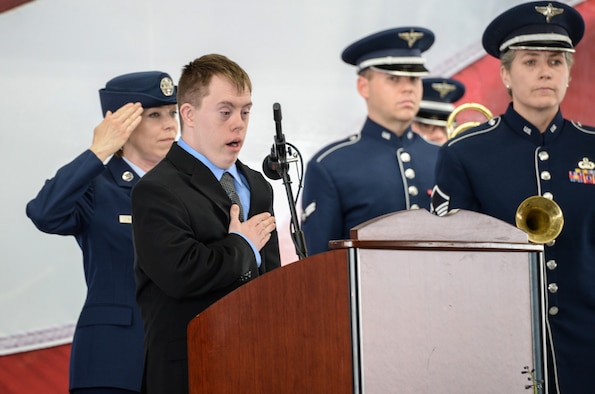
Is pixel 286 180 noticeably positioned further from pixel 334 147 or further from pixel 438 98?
Result: pixel 438 98

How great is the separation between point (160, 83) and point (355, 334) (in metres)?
1.82

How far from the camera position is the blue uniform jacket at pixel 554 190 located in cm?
292

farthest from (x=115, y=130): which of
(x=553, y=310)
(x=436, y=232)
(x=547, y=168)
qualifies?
(x=436, y=232)

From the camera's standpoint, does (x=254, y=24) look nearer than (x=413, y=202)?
No

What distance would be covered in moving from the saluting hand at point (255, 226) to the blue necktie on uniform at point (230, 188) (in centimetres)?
7

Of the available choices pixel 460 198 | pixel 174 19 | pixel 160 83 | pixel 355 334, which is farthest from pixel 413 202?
pixel 355 334

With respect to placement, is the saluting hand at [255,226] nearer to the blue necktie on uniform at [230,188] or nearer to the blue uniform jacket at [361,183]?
the blue necktie on uniform at [230,188]

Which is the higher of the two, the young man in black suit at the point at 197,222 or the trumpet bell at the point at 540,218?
the young man in black suit at the point at 197,222

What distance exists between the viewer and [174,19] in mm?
4137

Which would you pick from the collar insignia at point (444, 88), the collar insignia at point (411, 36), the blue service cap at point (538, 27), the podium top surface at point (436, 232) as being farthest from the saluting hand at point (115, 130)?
the collar insignia at point (444, 88)

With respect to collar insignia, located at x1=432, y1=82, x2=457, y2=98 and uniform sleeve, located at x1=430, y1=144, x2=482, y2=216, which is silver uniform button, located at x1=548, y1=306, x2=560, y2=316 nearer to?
uniform sleeve, located at x1=430, y1=144, x2=482, y2=216

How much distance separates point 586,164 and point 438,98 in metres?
1.72

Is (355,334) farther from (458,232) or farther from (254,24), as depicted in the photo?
(254,24)

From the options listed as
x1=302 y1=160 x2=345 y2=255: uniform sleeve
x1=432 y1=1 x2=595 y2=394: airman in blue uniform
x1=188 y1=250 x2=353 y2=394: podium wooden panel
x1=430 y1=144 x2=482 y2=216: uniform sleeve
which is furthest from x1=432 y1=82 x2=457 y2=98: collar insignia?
x1=188 y1=250 x2=353 y2=394: podium wooden panel
